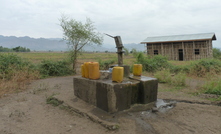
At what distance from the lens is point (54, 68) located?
11.2 m

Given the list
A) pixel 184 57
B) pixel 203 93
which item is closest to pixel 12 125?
pixel 203 93

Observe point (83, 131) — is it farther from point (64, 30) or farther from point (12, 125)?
point (64, 30)

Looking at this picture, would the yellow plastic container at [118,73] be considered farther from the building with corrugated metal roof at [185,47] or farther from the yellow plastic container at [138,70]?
the building with corrugated metal roof at [185,47]

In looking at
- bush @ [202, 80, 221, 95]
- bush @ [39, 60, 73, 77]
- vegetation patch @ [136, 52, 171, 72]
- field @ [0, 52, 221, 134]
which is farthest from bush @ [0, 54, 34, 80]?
bush @ [202, 80, 221, 95]

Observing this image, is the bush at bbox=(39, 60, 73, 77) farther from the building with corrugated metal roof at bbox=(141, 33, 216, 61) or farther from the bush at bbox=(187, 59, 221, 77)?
→ the building with corrugated metal roof at bbox=(141, 33, 216, 61)

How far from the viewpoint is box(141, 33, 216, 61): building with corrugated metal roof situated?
1753cm

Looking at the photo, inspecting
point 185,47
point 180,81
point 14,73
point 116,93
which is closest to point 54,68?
point 14,73

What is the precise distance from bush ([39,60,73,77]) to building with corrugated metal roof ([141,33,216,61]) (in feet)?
39.3

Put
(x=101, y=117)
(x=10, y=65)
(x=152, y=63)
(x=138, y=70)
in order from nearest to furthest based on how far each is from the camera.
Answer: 1. (x=101, y=117)
2. (x=138, y=70)
3. (x=10, y=65)
4. (x=152, y=63)

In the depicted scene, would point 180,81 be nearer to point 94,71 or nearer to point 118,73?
point 118,73

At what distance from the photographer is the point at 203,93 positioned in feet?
19.0

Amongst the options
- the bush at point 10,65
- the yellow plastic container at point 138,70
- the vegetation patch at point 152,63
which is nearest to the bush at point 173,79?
the yellow plastic container at point 138,70

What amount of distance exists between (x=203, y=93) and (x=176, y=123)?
10.2ft

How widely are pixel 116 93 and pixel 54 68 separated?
8.54m
